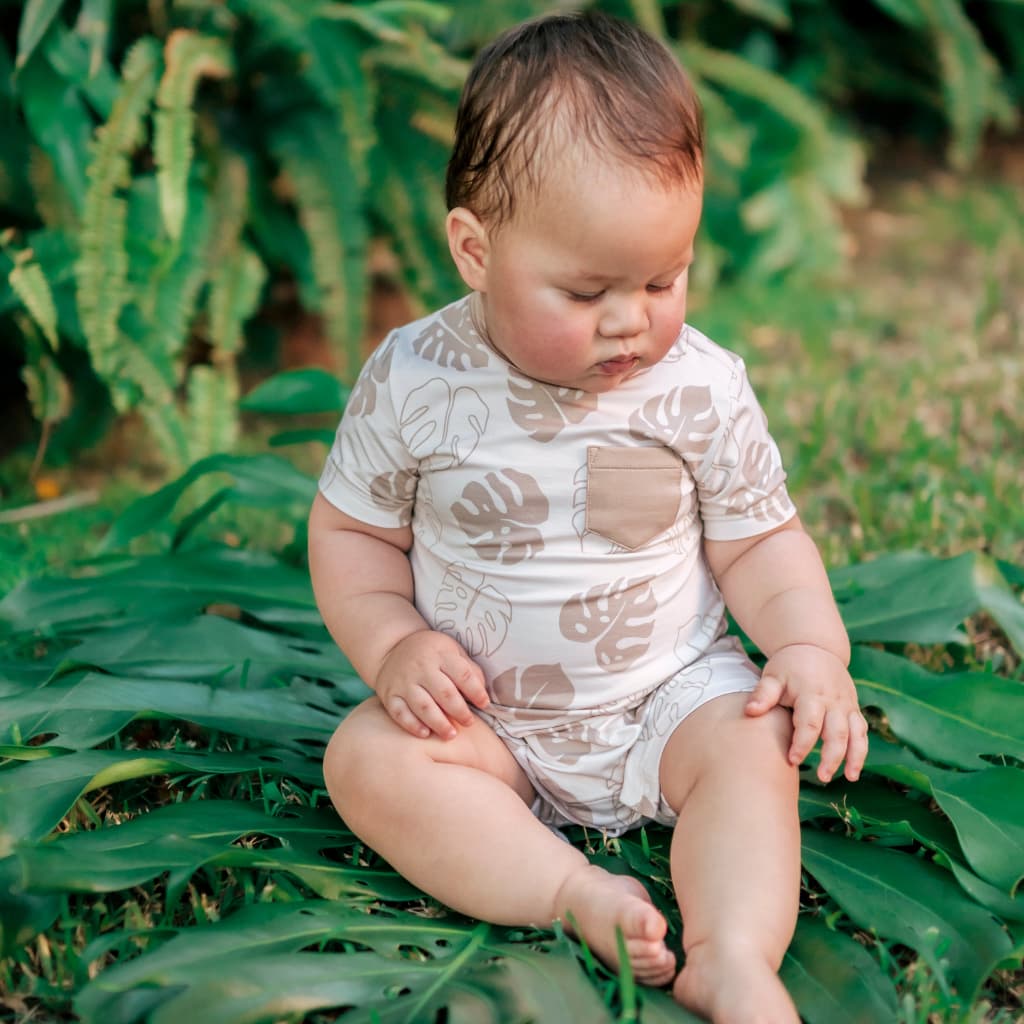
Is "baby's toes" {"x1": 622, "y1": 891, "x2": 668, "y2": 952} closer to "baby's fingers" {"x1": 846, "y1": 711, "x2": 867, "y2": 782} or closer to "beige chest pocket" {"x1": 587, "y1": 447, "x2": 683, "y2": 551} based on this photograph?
"baby's fingers" {"x1": 846, "y1": 711, "x2": 867, "y2": 782}

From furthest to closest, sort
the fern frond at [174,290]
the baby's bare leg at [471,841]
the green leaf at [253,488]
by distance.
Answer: the fern frond at [174,290] < the green leaf at [253,488] < the baby's bare leg at [471,841]

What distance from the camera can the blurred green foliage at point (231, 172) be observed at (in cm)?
292

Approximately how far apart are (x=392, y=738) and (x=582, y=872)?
0.97 feet

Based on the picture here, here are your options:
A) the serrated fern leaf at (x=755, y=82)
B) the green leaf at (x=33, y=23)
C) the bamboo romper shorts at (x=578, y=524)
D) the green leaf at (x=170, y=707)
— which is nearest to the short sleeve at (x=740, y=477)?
the bamboo romper shorts at (x=578, y=524)

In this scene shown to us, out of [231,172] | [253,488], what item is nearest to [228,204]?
[231,172]

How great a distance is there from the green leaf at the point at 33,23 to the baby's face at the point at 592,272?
1.63 meters

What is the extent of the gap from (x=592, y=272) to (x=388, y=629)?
1.85 feet

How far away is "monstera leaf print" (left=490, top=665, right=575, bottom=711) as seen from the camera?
1774 millimetres

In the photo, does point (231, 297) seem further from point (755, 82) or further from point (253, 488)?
point (755, 82)

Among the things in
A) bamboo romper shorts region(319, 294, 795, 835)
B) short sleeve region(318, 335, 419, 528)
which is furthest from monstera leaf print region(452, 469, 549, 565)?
short sleeve region(318, 335, 419, 528)

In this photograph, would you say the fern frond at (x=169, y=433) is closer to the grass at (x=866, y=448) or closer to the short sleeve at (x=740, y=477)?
the grass at (x=866, y=448)

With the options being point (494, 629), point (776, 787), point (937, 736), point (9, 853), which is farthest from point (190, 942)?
point (937, 736)

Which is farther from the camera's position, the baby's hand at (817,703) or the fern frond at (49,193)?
the fern frond at (49,193)

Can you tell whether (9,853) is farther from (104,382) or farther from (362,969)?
(104,382)
